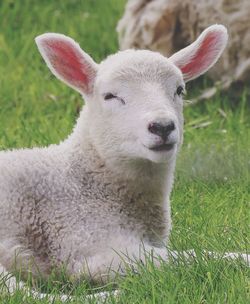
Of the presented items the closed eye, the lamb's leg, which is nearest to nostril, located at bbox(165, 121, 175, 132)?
the closed eye

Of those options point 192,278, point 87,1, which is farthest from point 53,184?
point 87,1

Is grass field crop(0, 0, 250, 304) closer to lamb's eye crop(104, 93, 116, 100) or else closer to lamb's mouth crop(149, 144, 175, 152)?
lamb's mouth crop(149, 144, 175, 152)

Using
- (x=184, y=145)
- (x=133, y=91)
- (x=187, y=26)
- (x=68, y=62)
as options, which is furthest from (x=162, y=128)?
(x=187, y=26)

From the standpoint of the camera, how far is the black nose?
5.60 metres

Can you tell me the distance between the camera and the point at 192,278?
550 centimetres

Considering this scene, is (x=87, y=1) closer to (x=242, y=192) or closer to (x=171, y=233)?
(x=242, y=192)

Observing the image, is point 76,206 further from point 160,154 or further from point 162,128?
point 162,128

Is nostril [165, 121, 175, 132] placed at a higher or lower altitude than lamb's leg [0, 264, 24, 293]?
higher

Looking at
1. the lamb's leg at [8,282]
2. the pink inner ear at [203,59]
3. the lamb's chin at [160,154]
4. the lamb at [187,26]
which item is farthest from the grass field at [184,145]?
the pink inner ear at [203,59]

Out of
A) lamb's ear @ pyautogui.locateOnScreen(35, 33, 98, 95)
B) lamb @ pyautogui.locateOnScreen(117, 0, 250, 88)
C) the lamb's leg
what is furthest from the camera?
lamb @ pyautogui.locateOnScreen(117, 0, 250, 88)

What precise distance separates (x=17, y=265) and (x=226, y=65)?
471 centimetres

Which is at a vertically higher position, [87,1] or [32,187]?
[87,1]

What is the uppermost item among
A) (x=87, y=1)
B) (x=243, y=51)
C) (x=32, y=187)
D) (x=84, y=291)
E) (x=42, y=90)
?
(x=87, y=1)

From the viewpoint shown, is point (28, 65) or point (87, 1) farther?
point (87, 1)
